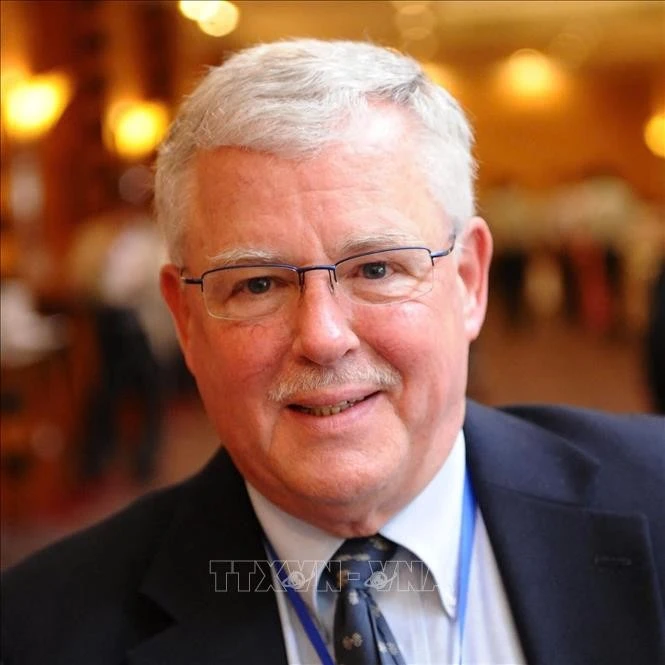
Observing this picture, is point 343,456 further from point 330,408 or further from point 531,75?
point 531,75

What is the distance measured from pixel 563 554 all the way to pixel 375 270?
1.62 feet

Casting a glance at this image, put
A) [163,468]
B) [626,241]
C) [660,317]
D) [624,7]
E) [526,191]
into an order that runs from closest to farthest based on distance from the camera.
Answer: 1. [660,317]
2. [163,468]
3. [624,7]
4. [626,241]
5. [526,191]

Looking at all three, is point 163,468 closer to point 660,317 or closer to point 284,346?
point 660,317

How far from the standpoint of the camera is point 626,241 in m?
12.7

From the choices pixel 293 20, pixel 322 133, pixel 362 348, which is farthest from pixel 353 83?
pixel 293 20

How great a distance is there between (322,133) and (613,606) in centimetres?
74

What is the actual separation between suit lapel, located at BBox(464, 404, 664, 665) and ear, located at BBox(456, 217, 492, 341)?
0.19 metres

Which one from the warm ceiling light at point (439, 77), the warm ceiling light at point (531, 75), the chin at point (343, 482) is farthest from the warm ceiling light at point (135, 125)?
the warm ceiling light at point (531, 75)

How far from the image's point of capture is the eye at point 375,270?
1355 millimetres

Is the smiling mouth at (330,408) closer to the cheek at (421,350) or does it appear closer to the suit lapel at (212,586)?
the cheek at (421,350)

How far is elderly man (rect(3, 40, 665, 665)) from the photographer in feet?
4.38

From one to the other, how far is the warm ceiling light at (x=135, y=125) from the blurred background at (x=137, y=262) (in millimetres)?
23

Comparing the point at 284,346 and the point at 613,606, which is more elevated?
the point at 284,346

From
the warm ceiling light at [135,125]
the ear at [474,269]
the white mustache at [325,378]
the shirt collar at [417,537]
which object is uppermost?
the ear at [474,269]
